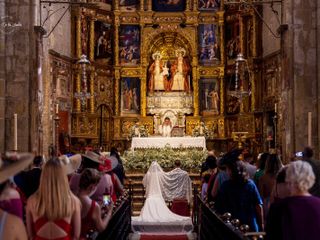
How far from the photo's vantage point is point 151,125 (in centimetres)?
2983

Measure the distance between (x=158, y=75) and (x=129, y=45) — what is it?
1931 mm

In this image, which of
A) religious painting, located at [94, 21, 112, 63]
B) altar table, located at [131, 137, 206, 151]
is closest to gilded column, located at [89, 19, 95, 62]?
religious painting, located at [94, 21, 112, 63]

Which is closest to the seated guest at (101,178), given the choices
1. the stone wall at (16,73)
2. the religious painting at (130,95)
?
the stone wall at (16,73)

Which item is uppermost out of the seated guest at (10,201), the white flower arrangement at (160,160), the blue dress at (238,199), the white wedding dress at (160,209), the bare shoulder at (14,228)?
the seated guest at (10,201)

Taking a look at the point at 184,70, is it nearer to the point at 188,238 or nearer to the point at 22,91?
the point at 22,91

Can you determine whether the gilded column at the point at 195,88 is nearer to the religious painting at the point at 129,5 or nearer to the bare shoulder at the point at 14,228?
the religious painting at the point at 129,5

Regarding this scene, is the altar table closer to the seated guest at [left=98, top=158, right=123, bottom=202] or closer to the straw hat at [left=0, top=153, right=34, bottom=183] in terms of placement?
the seated guest at [left=98, top=158, right=123, bottom=202]

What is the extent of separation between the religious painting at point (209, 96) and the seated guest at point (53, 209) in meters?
24.9

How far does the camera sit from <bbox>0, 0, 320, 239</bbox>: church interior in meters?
25.8

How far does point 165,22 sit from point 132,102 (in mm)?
3961

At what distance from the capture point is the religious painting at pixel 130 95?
30094 millimetres

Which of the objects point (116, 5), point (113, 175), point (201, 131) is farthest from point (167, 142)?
point (113, 175)

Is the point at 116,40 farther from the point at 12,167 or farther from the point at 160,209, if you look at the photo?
the point at 12,167

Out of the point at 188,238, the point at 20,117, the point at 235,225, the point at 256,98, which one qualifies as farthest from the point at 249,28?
the point at 235,225
